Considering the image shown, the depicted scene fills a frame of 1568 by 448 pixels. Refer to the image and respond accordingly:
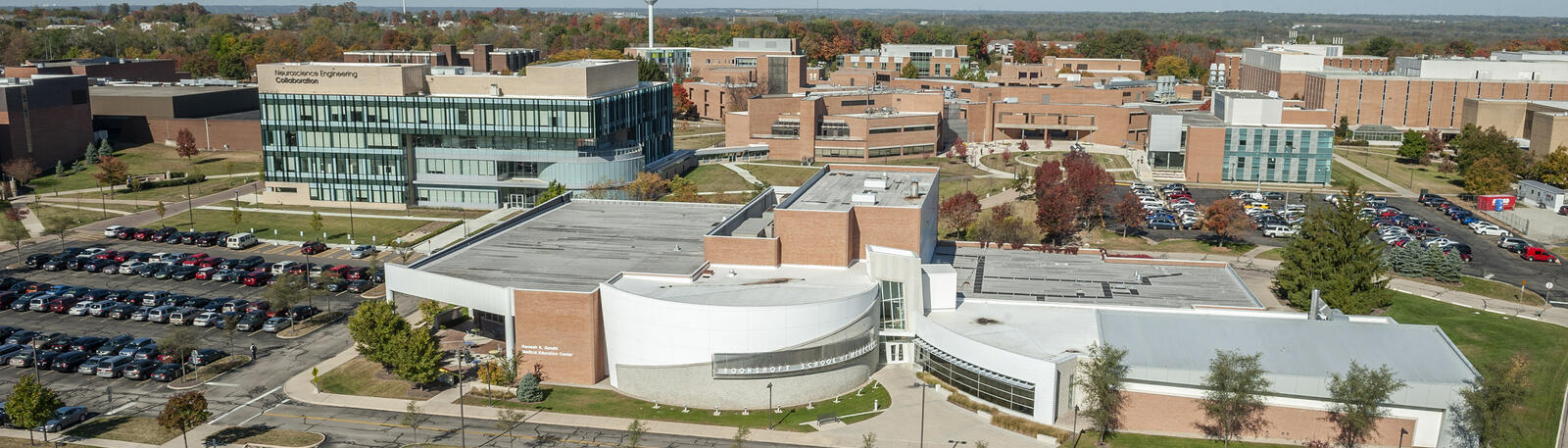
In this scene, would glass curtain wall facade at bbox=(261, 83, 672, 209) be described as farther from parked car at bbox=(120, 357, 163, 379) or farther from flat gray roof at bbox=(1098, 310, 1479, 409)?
flat gray roof at bbox=(1098, 310, 1479, 409)

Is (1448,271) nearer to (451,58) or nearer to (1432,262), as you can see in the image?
(1432,262)

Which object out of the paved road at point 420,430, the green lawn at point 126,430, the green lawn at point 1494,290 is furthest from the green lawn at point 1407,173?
the green lawn at point 126,430

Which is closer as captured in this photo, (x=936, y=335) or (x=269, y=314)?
(x=936, y=335)

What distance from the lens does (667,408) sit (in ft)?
182

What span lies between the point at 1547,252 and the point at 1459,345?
27.7 metres

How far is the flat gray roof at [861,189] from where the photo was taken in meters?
70.4

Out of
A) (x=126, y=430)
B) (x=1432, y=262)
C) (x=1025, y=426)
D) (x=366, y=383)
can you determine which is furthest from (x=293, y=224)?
(x=1432, y=262)

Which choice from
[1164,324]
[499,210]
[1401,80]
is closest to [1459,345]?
[1164,324]

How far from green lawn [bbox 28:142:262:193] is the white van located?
116 ft

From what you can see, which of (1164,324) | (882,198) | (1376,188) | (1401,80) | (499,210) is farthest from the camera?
(1401,80)

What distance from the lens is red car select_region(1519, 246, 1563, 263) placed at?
86.2 m

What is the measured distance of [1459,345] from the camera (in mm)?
66500

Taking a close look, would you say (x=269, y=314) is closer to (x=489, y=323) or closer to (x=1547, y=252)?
(x=489, y=323)

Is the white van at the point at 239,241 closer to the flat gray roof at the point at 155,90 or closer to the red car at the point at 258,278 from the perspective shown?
the red car at the point at 258,278
